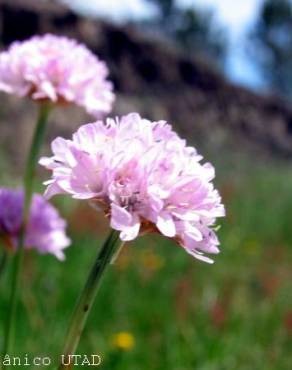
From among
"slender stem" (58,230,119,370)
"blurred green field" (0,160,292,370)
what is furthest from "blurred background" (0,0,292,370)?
"slender stem" (58,230,119,370)

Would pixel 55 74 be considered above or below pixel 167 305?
below

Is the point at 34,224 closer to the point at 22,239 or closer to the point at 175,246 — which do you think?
the point at 22,239

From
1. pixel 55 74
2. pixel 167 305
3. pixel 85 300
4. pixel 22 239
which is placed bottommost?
pixel 85 300

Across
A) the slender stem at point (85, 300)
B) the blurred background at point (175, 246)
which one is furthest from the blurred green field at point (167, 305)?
the slender stem at point (85, 300)

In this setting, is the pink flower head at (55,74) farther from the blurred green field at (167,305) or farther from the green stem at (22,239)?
the blurred green field at (167,305)

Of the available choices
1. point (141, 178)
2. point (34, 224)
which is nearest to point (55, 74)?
point (34, 224)

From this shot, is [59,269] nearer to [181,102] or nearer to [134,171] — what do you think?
[134,171]

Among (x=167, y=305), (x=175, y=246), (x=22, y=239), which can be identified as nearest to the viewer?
(x=22, y=239)
